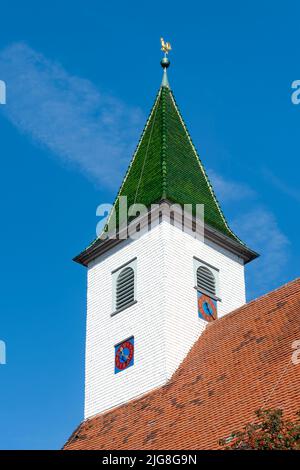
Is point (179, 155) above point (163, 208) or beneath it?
above

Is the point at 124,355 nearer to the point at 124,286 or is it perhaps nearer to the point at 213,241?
the point at 124,286

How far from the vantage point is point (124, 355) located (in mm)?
26078

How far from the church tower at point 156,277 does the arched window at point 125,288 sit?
33mm

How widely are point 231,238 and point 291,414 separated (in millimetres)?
11500

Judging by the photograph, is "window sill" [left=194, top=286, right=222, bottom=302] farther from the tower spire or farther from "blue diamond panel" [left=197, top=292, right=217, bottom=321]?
the tower spire

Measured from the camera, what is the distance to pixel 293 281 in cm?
2473

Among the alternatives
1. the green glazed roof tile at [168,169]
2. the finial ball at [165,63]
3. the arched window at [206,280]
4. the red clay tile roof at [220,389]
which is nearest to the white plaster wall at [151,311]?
the arched window at [206,280]

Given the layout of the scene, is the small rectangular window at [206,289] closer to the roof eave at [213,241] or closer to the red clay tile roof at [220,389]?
the red clay tile roof at [220,389]

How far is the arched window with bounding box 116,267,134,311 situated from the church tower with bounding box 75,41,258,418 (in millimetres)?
33

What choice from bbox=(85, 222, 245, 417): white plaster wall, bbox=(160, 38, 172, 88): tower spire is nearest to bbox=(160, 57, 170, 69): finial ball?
bbox=(160, 38, 172, 88): tower spire
